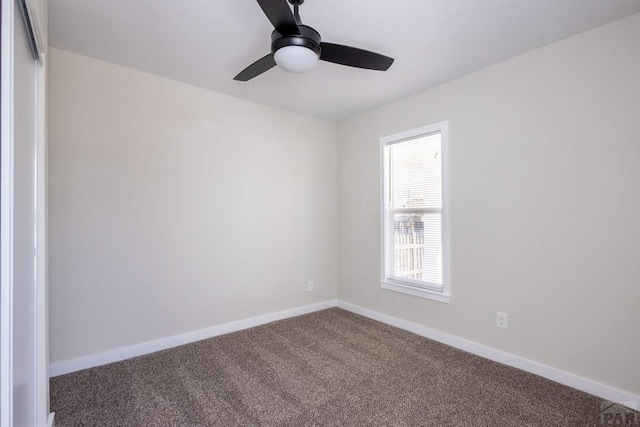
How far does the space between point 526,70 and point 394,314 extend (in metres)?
2.59

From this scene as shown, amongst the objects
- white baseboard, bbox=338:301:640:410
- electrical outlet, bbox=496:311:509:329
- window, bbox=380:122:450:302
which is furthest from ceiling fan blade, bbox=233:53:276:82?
white baseboard, bbox=338:301:640:410

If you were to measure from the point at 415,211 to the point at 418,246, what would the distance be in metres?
0.37

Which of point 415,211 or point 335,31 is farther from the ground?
point 335,31

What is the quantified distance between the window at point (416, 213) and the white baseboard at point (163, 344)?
1.27 m

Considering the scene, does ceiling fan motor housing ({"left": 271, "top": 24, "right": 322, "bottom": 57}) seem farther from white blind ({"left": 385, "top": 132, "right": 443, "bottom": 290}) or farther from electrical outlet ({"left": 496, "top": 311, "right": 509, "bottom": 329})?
electrical outlet ({"left": 496, "top": 311, "right": 509, "bottom": 329})

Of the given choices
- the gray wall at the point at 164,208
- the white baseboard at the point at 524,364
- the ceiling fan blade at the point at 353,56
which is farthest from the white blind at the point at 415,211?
the ceiling fan blade at the point at 353,56

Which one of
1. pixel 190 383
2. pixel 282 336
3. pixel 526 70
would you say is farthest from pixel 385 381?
pixel 526 70

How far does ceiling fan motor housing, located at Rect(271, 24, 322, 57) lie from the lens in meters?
1.65

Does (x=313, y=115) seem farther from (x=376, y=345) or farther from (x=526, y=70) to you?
(x=376, y=345)

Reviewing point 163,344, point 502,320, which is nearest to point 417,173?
point 502,320

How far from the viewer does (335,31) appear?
7.09 ft

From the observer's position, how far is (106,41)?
7.48ft

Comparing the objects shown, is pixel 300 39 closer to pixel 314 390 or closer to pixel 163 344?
pixel 314 390

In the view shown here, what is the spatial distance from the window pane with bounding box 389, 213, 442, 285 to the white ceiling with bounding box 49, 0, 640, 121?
54.4 inches
